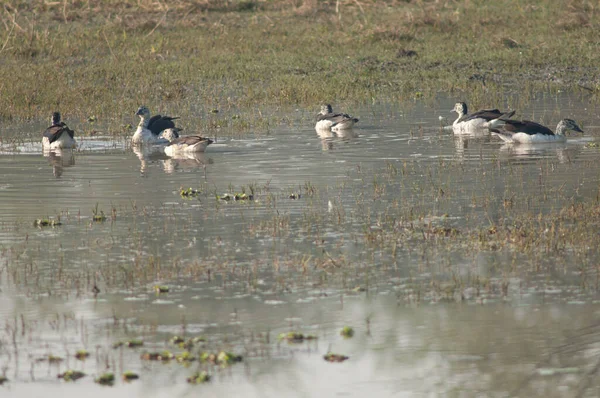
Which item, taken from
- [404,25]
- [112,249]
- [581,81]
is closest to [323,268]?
[112,249]

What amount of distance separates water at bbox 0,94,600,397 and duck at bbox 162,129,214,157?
1416 mm

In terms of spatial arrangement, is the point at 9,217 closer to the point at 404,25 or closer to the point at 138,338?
the point at 138,338

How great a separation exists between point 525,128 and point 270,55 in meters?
13.9

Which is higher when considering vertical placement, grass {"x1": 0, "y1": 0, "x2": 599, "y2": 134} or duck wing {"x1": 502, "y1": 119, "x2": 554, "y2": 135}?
grass {"x1": 0, "y1": 0, "x2": 599, "y2": 134}

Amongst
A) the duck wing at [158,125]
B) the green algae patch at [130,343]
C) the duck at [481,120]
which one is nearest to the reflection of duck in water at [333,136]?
the duck at [481,120]

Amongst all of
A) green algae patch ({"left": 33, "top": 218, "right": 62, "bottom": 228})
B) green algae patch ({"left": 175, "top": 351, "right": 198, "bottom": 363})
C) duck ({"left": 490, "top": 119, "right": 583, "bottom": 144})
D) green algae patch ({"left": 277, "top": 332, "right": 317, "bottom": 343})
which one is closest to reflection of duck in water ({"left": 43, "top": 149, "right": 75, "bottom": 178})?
green algae patch ({"left": 33, "top": 218, "right": 62, "bottom": 228})

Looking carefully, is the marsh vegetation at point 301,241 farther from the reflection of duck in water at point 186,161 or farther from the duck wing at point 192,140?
the duck wing at point 192,140

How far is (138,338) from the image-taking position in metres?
8.86

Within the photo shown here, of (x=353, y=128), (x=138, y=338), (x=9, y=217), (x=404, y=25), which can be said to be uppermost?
(x=404, y=25)

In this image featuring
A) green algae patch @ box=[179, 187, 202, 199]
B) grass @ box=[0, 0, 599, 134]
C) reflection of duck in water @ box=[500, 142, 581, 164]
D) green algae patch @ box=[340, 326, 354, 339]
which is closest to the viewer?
green algae patch @ box=[340, 326, 354, 339]

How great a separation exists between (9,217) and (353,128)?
927cm

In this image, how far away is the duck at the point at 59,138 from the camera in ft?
64.5

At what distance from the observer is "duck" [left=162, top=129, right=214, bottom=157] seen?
62.2ft

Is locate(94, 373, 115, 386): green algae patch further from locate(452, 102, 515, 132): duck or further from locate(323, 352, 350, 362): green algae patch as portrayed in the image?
locate(452, 102, 515, 132): duck
